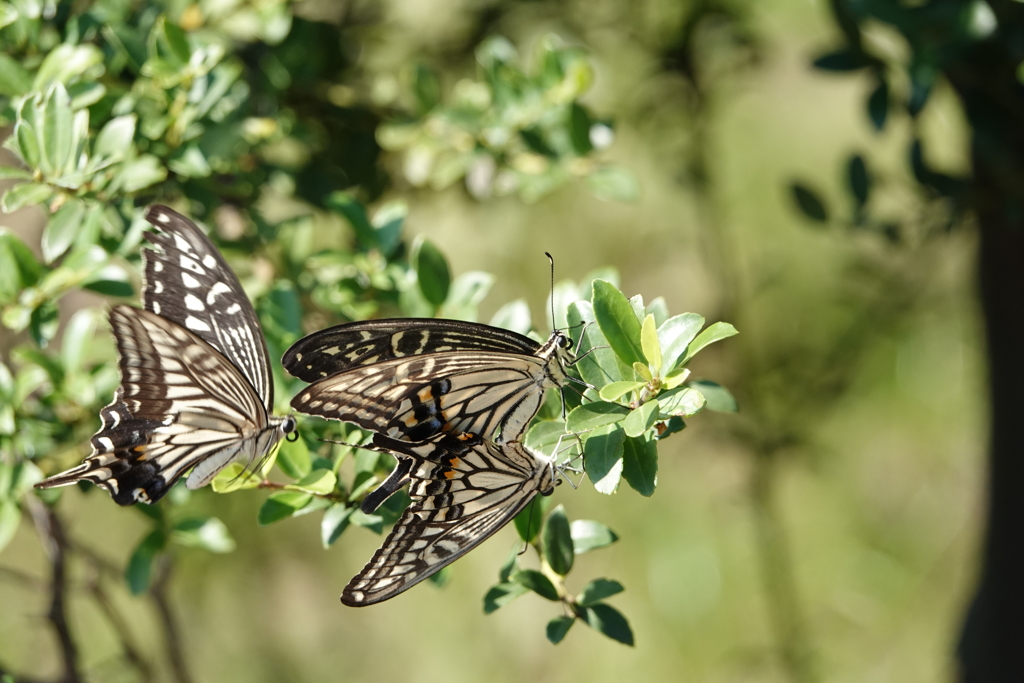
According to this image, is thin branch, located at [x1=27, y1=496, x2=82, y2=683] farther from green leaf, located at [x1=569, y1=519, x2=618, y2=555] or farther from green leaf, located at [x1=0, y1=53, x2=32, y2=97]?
green leaf, located at [x1=569, y1=519, x2=618, y2=555]

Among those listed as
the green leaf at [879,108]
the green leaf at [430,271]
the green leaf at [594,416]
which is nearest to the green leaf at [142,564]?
the green leaf at [430,271]

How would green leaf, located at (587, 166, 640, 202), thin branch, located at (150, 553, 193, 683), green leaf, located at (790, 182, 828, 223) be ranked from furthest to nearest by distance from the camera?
green leaf, located at (790, 182, 828, 223) < thin branch, located at (150, 553, 193, 683) < green leaf, located at (587, 166, 640, 202)

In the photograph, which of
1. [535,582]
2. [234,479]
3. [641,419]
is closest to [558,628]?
[535,582]

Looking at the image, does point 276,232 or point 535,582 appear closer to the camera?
point 535,582

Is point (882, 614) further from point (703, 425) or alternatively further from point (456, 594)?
point (456, 594)

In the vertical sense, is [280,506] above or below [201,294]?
below

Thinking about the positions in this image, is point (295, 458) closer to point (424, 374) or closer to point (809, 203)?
point (424, 374)

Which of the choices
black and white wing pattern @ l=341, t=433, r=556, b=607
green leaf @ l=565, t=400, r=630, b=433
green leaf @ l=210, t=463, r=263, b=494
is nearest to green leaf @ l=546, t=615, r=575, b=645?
black and white wing pattern @ l=341, t=433, r=556, b=607
